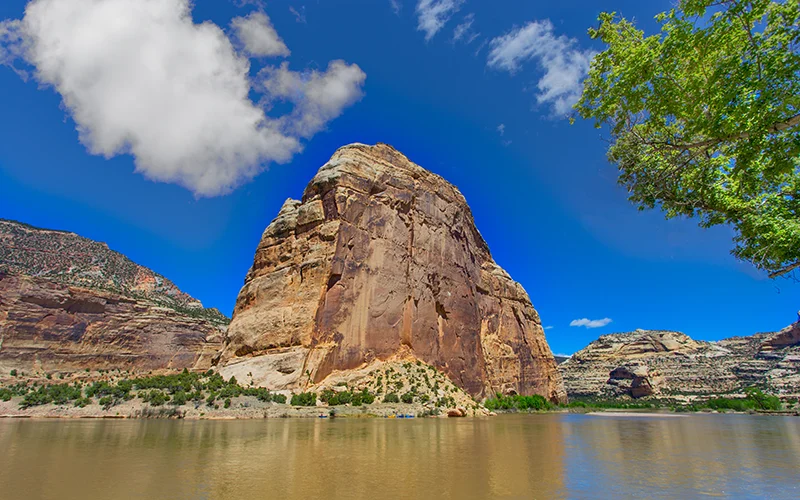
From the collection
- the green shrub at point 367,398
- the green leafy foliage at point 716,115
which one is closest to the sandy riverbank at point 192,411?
the green shrub at point 367,398

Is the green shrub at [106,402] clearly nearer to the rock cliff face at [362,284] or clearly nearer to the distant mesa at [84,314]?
the rock cliff face at [362,284]

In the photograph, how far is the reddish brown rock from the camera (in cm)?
6744

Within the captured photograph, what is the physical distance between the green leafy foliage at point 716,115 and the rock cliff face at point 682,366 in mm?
125640

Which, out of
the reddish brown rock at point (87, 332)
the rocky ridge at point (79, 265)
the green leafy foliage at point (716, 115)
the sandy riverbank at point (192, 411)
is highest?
the rocky ridge at point (79, 265)

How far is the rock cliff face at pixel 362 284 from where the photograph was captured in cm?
5106

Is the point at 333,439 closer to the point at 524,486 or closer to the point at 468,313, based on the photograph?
the point at 524,486

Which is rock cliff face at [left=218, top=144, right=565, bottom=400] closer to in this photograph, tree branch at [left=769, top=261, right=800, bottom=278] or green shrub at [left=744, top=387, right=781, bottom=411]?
tree branch at [left=769, top=261, right=800, bottom=278]

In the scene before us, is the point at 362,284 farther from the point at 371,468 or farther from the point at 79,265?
the point at 79,265

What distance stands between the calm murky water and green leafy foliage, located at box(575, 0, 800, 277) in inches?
269

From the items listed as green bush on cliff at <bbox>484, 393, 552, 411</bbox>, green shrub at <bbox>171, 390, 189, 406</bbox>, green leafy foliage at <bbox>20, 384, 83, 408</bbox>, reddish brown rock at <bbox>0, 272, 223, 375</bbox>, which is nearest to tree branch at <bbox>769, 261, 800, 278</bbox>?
green shrub at <bbox>171, 390, 189, 406</bbox>

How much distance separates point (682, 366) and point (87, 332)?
477 ft

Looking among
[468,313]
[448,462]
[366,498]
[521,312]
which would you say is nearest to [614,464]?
[448,462]

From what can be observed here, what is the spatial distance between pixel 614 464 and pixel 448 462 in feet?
19.8

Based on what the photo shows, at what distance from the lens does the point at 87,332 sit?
7375 centimetres
